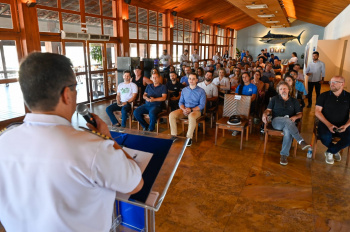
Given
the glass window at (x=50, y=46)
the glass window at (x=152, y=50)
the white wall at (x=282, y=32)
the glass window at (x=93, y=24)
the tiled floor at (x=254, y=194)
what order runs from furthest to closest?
1. the white wall at (x=282, y=32)
2. the glass window at (x=152, y=50)
3. the glass window at (x=93, y=24)
4. the glass window at (x=50, y=46)
5. the tiled floor at (x=254, y=194)

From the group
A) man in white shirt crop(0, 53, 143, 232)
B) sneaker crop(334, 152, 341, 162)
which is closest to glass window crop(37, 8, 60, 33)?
man in white shirt crop(0, 53, 143, 232)

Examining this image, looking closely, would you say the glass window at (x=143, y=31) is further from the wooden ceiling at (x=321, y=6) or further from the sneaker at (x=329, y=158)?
the sneaker at (x=329, y=158)

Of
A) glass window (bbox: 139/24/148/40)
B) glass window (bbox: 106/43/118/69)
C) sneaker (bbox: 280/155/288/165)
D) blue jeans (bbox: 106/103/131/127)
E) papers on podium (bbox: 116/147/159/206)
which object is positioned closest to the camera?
papers on podium (bbox: 116/147/159/206)

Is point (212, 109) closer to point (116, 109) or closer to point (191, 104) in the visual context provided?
point (191, 104)

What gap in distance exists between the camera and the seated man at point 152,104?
4754 mm

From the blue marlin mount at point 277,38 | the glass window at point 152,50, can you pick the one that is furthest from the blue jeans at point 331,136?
the blue marlin mount at point 277,38

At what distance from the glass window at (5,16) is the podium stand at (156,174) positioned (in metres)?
5.05

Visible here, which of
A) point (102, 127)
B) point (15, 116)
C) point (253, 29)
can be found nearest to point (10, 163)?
point (102, 127)

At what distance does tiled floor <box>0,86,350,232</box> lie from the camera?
96.3 inches

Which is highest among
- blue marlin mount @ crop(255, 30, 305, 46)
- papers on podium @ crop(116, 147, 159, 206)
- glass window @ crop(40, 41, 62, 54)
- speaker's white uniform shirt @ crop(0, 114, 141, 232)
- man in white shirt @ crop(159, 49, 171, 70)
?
blue marlin mount @ crop(255, 30, 305, 46)

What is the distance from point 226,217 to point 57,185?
2092 mm

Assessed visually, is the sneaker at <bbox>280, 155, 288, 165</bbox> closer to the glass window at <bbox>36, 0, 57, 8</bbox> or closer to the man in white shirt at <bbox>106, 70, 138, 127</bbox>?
the man in white shirt at <bbox>106, 70, 138, 127</bbox>

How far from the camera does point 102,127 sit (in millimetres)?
1105

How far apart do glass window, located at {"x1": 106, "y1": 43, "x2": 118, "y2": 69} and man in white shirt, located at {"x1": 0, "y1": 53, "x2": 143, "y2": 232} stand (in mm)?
7905
